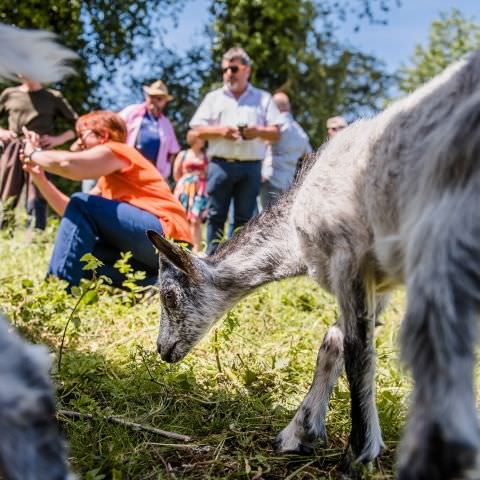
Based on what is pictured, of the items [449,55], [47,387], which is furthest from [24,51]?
[449,55]

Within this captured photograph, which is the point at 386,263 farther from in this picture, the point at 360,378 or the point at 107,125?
the point at 107,125

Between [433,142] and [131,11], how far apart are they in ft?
50.4

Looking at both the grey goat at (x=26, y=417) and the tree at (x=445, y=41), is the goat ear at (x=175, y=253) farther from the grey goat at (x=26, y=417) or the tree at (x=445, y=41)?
the tree at (x=445, y=41)

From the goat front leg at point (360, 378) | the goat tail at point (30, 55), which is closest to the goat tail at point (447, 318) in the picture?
the goat front leg at point (360, 378)

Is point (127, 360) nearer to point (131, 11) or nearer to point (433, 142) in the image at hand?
point (433, 142)

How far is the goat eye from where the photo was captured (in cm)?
400

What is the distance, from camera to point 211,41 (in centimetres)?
1777

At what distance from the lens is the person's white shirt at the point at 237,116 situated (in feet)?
23.8

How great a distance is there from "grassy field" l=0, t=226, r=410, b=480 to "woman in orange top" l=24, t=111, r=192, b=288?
333 mm

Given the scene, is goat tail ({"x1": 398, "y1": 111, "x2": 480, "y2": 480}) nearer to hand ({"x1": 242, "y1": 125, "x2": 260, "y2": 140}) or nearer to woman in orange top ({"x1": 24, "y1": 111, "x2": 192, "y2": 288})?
woman in orange top ({"x1": 24, "y1": 111, "x2": 192, "y2": 288})

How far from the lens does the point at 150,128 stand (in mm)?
8773

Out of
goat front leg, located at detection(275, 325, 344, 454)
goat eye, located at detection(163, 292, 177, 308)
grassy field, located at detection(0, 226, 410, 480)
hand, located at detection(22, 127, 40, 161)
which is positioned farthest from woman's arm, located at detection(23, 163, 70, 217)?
goat front leg, located at detection(275, 325, 344, 454)

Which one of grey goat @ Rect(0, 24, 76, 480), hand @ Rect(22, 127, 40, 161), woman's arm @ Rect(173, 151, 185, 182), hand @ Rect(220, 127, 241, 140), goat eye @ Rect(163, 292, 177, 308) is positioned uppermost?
grey goat @ Rect(0, 24, 76, 480)

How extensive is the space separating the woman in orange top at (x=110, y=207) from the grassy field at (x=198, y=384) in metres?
0.33
